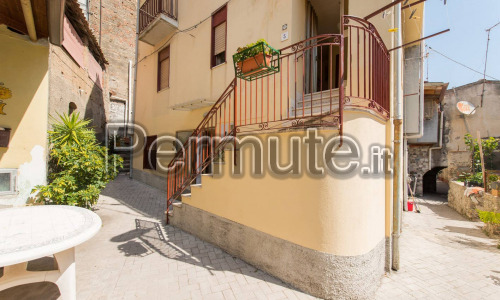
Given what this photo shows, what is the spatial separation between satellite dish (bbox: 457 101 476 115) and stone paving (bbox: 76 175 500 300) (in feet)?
31.7

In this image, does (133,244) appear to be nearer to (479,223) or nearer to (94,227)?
(94,227)

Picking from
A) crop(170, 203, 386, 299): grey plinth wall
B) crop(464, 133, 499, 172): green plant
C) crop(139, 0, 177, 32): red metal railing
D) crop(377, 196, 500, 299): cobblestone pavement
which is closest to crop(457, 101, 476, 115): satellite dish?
crop(464, 133, 499, 172): green plant

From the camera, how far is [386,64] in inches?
150

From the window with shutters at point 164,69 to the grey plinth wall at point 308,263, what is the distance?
736 centimetres

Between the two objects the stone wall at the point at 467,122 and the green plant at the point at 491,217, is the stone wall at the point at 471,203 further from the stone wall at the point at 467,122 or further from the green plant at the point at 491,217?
the stone wall at the point at 467,122

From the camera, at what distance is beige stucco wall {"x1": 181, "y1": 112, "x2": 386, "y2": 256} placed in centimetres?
274

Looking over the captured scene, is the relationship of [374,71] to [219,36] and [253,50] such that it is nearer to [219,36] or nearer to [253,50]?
[253,50]

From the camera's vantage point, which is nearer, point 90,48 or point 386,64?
point 386,64

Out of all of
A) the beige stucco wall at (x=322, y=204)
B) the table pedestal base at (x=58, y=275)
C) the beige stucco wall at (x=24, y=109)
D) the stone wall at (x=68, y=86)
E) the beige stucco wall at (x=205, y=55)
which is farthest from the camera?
the stone wall at (x=68, y=86)

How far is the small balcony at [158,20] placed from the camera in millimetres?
8023

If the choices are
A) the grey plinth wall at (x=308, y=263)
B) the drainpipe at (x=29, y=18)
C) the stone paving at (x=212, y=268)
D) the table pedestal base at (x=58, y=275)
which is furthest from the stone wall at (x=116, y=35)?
the grey plinth wall at (x=308, y=263)

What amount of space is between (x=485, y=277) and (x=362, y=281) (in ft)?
8.50

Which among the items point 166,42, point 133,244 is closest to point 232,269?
point 133,244

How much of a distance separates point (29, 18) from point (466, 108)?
58.8ft
